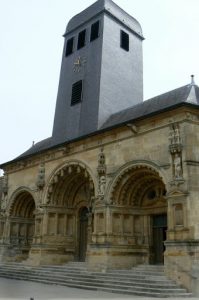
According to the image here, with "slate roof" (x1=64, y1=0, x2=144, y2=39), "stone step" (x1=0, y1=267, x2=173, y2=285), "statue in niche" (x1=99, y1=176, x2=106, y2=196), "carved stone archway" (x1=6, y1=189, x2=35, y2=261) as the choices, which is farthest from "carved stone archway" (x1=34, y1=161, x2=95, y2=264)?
"slate roof" (x1=64, y1=0, x2=144, y2=39)

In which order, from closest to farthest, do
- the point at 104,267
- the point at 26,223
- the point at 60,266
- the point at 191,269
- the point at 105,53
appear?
the point at 191,269
the point at 104,267
the point at 60,266
the point at 105,53
the point at 26,223

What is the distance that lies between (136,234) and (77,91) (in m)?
8.34

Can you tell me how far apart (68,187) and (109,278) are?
6.16 m

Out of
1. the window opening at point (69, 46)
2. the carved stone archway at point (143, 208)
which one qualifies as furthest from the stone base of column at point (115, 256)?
the window opening at point (69, 46)

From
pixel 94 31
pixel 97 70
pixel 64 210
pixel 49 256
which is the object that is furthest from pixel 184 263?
pixel 94 31

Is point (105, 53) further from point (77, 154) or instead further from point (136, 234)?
point (136, 234)

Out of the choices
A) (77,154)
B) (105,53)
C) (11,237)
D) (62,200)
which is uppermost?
(105,53)

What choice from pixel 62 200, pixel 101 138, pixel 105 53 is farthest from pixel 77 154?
pixel 105 53

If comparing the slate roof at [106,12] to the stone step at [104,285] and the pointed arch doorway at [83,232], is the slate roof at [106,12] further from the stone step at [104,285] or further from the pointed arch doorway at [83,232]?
the stone step at [104,285]

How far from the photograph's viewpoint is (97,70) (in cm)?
1848

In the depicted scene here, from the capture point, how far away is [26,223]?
20.3m

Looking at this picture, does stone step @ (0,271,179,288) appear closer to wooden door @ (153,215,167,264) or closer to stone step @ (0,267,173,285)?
stone step @ (0,267,173,285)

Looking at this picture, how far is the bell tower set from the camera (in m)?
18.0

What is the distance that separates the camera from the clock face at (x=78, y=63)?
64.0 feet
